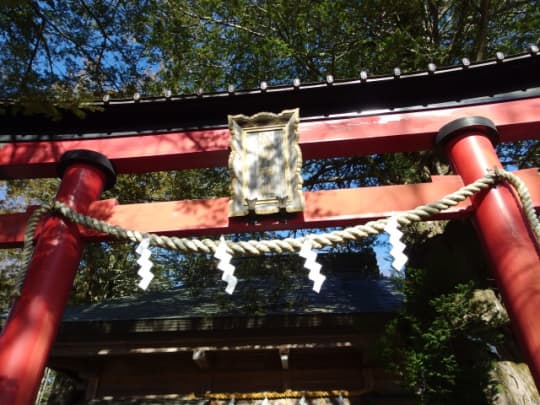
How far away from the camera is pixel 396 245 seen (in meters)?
2.53

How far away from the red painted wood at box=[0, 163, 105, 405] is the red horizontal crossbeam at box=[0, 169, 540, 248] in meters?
0.20

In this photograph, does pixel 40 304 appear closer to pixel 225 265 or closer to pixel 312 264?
pixel 225 265

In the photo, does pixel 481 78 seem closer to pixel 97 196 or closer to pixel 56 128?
pixel 97 196

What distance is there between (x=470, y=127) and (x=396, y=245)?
1.54 metres

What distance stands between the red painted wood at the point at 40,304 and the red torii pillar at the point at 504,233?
129 inches

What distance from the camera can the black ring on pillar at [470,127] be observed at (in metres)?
3.36

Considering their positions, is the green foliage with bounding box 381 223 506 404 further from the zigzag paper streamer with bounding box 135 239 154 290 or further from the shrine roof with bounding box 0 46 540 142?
the zigzag paper streamer with bounding box 135 239 154 290

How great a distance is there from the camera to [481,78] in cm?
367

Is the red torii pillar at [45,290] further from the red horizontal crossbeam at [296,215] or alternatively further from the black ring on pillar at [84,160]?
the red horizontal crossbeam at [296,215]

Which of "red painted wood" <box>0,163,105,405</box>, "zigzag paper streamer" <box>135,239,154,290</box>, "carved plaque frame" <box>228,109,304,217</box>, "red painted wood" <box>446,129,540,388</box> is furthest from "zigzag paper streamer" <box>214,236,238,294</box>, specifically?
"red painted wood" <box>446,129,540,388</box>

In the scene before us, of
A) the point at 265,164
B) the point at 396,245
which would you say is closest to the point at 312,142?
the point at 265,164

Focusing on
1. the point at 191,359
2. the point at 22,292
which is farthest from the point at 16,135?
the point at 191,359

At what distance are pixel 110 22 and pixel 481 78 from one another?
4807 millimetres

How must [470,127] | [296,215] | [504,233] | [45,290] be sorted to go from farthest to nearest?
[470,127] → [296,215] → [45,290] → [504,233]
